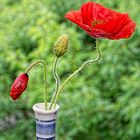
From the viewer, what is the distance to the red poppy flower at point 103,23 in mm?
1106

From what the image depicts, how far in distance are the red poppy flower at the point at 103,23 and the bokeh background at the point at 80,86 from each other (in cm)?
106

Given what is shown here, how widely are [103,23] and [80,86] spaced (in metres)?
1.22

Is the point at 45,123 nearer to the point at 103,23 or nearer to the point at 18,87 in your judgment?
the point at 18,87

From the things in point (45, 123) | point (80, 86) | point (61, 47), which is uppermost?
point (61, 47)

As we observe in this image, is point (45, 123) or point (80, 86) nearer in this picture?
point (45, 123)

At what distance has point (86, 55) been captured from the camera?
2.45m

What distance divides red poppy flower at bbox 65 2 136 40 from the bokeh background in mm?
1058

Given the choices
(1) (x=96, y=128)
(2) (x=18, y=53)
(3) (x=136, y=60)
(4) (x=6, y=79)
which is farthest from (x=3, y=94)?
(3) (x=136, y=60)

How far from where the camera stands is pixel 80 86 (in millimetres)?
2320

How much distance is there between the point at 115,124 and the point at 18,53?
568 mm

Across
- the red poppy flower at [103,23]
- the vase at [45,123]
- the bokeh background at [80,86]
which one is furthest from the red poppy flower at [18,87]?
the bokeh background at [80,86]

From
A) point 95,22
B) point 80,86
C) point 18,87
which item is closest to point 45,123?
point 18,87

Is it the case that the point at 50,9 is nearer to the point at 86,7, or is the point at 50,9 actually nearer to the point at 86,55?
the point at 86,55

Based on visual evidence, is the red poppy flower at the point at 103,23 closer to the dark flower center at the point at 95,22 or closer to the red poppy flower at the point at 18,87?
the dark flower center at the point at 95,22
